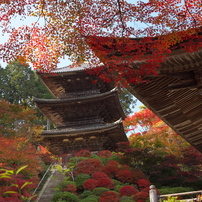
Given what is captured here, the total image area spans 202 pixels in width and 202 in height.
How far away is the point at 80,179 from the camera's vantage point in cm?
1238

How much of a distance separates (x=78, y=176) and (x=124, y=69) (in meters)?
9.35

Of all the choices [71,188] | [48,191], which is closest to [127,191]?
[71,188]

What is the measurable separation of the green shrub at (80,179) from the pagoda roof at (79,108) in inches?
243

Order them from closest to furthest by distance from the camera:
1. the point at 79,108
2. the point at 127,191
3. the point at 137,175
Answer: the point at 127,191 → the point at 137,175 → the point at 79,108

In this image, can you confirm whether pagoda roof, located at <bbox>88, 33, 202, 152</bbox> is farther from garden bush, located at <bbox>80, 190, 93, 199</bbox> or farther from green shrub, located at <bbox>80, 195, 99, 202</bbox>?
garden bush, located at <bbox>80, 190, 93, 199</bbox>

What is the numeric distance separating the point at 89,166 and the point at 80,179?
3.68 ft

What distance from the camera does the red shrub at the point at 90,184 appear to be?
1167 cm

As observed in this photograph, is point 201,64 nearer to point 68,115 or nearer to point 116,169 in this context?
point 116,169

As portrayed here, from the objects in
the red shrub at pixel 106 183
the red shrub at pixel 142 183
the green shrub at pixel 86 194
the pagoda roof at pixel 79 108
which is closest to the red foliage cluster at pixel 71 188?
the green shrub at pixel 86 194

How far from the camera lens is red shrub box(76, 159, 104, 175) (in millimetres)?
13156

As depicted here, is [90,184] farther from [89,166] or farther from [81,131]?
[81,131]

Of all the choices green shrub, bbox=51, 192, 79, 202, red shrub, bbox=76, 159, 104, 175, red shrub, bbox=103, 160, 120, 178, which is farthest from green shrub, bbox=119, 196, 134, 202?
red shrub, bbox=76, 159, 104, 175

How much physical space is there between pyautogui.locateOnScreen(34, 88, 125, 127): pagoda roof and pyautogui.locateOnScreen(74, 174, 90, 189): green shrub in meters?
6.17

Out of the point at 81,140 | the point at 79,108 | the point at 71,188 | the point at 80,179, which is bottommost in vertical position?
the point at 71,188
